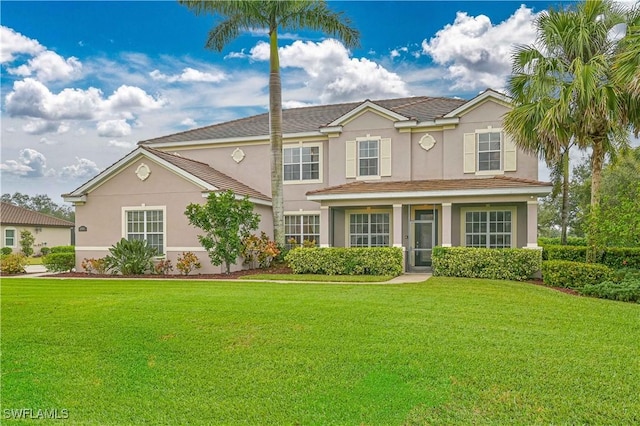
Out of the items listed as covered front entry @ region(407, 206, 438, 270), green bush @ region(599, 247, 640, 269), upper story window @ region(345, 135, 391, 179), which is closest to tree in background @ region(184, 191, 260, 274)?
upper story window @ region(345, 135, 391, 179)

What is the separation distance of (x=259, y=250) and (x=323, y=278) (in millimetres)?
3969

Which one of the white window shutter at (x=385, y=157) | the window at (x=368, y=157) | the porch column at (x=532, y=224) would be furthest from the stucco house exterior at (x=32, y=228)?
the porch column at (x=532, y=224)

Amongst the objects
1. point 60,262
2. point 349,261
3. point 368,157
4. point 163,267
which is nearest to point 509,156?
point 368,157

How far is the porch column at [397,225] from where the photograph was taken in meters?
17.1

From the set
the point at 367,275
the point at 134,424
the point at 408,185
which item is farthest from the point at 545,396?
the point at 408,185

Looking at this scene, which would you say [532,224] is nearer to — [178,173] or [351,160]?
[351,160]

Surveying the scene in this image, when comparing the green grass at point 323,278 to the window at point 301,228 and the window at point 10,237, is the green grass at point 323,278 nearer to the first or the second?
the window at point 301,228

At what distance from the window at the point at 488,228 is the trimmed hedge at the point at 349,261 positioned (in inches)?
141

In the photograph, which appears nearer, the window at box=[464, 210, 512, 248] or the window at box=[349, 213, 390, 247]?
the window at box=[464, 210, 512, 248]

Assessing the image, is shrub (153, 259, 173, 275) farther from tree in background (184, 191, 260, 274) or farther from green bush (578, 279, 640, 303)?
green bush (578, 279, 640, 303)

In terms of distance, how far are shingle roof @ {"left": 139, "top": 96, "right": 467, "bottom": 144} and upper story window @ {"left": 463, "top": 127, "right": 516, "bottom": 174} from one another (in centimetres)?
208

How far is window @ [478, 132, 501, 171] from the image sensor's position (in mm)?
18391

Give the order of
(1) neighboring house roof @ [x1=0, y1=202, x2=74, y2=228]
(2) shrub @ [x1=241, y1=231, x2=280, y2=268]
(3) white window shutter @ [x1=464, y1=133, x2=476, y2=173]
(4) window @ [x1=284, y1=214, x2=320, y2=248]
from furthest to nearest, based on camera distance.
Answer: (1) neighboring house roof @ [x1=0, y1=202, x2=74, y2=228], (4) window @ [x1=284, y1=214, x2=320, y2=248], (3) white window shutter @ [x1=464, y1=133, x2=476, y2=173], (2) shrub @ [x1=241, y1=231, x2=280, y2=268]

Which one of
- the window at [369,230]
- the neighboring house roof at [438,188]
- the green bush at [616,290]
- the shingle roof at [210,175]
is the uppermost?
the shingle roof at [210,175]
